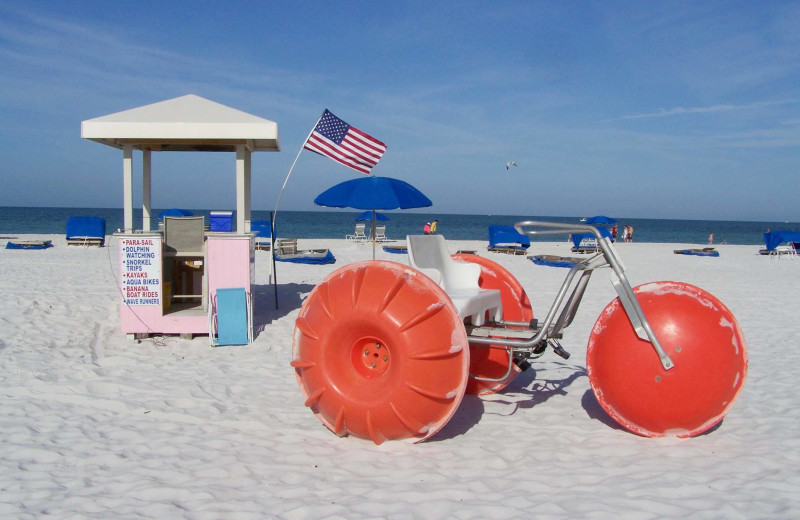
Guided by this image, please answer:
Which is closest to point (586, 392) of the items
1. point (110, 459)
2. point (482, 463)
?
point (482, 463)

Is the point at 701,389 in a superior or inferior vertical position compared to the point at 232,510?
superior

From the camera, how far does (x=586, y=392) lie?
18.7 ft

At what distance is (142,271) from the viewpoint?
777cm

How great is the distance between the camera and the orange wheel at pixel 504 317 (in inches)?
219

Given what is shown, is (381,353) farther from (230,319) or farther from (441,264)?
(230,319)

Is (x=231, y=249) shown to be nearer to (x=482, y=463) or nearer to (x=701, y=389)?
(x=482, y=463)

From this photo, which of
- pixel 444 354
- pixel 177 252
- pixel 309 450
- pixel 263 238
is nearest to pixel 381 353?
pixel 444 354

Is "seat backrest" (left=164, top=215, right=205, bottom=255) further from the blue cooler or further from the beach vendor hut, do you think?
the blue cooler

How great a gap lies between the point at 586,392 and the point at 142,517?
12.9ft

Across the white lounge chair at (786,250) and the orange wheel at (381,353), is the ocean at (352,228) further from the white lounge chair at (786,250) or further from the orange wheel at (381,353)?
the orange wheel at (381,353)

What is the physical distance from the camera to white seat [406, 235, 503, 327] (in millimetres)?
5000

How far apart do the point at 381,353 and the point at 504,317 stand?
6.31ft

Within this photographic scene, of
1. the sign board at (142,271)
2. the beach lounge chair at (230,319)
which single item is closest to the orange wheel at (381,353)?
the beach lounge chair at (230,319)

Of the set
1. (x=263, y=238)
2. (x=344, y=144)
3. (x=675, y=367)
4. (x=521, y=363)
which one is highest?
(x=344, y=144)
